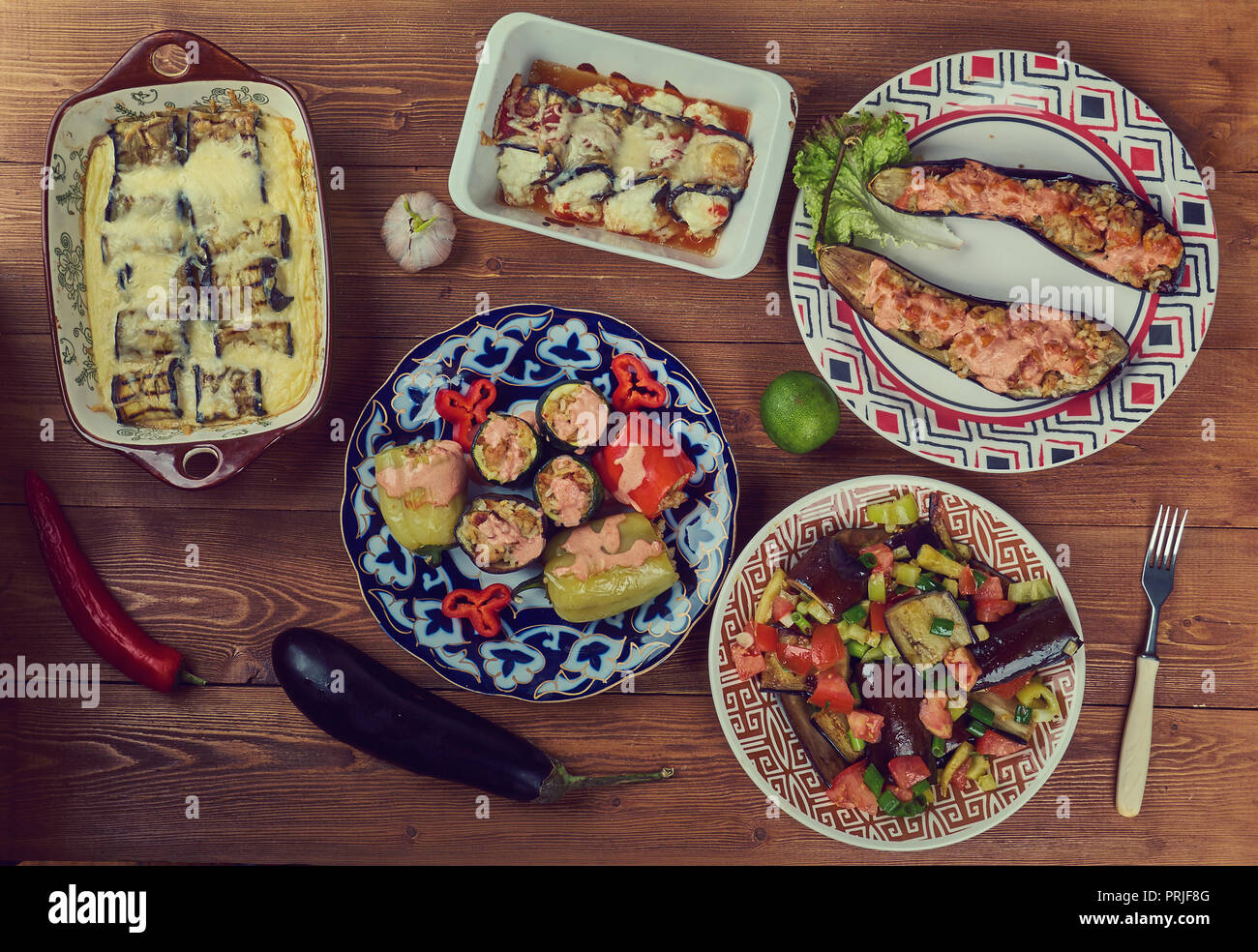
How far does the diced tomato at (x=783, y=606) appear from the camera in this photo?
272 centimetres

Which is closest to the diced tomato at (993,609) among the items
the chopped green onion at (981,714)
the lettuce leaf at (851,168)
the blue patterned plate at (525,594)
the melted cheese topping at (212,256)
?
the chopped green onion at (981,714)

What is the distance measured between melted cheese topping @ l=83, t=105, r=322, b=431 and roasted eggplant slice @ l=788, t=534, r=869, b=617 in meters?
1.74

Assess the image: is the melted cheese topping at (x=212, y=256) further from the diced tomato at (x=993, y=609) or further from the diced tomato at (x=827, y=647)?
the diced tomato at (x=993, y=609)

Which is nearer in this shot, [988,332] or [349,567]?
[988,332]

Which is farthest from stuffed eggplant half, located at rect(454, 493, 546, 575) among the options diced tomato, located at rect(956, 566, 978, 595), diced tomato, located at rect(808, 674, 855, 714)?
diced tomato, located at rect(956, 566, 978, 595)

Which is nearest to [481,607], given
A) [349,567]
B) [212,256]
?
[349,567]

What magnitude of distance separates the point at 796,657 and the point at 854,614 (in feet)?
0.78

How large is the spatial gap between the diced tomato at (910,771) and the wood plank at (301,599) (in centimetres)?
70

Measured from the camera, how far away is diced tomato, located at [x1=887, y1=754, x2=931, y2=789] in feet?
8.80

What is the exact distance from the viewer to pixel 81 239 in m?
2.68

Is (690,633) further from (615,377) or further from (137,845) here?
(137,845)

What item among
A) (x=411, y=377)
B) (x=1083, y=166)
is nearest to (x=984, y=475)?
(x=1083, y=166)

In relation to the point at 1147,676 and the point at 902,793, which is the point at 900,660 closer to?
the point at 902,793

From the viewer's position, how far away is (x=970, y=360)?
2760mm
